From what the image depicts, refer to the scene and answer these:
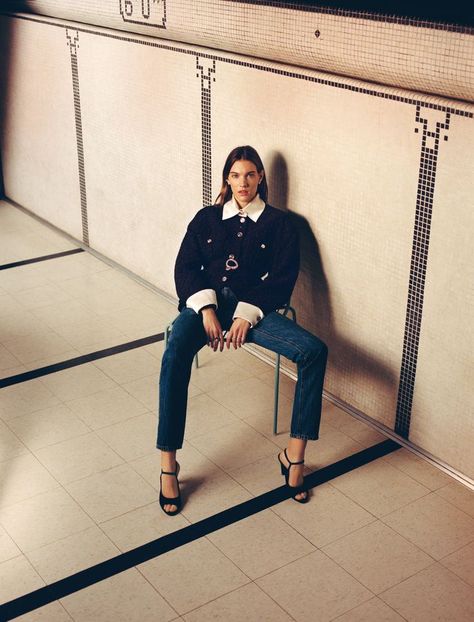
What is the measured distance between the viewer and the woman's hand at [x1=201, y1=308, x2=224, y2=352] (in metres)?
3.85

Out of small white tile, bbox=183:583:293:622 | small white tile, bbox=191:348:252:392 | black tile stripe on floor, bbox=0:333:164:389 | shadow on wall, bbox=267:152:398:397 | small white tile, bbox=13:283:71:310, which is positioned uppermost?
shadow on wall, bbox=267:152:398:397

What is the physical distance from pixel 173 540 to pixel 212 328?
0.96 metres

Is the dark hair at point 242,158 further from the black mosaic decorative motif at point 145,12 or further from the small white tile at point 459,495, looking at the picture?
the small white tile at point 459,495

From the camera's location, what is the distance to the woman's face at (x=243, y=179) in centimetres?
407

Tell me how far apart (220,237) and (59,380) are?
125 centimetres

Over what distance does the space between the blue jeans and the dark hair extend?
736 mm

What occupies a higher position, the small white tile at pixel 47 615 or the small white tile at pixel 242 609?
the small white tile at pixel 242 609

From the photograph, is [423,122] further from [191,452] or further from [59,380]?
[59,380]

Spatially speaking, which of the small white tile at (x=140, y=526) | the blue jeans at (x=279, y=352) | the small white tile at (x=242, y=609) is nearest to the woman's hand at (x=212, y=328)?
the blue jeans at (x=279, y=352)

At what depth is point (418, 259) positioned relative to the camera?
12.2 ft

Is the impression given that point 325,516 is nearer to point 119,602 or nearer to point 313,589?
point 313,589

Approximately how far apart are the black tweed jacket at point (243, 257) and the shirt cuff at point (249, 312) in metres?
0.05

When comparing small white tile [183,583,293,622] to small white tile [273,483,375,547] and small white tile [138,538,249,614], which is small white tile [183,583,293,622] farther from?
small white tile [273,483,375,547]

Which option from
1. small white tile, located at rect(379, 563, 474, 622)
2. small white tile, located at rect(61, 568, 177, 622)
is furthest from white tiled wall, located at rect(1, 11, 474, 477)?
small white tile, located at rect(61, 568, 177, 622)
